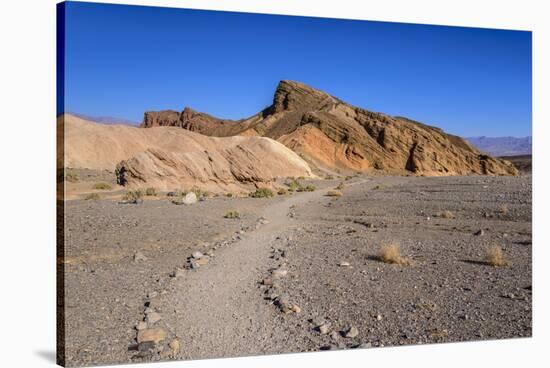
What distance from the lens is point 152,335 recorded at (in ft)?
21.5

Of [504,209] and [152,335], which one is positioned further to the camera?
[504,209]

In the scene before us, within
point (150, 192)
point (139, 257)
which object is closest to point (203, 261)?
point (139, 257)

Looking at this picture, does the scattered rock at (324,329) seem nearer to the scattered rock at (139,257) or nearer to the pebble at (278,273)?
the pebble at (278,273)

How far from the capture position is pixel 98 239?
30.5ft

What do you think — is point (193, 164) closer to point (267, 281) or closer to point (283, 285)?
point (267, 281)

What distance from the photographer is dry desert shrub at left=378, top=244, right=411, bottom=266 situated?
30.3ft

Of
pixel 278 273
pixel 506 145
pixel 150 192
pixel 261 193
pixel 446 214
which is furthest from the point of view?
pixel 261 193

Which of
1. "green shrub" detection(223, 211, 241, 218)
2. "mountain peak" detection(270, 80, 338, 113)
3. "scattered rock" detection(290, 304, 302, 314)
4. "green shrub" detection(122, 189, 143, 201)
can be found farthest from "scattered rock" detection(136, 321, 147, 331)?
"green shrub" detection(122, 189, 143, 201)

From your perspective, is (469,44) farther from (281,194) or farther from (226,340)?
(281,194)

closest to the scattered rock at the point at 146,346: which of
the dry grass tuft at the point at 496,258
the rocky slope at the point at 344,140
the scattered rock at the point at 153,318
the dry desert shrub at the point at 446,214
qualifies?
the scattered rock at the point at 153,318

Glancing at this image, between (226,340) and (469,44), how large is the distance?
6957 mm

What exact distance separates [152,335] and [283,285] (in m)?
2.30

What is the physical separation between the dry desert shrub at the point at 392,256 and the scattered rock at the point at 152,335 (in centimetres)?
438

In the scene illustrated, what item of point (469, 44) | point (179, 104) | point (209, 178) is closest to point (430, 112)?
point (469, 44)
